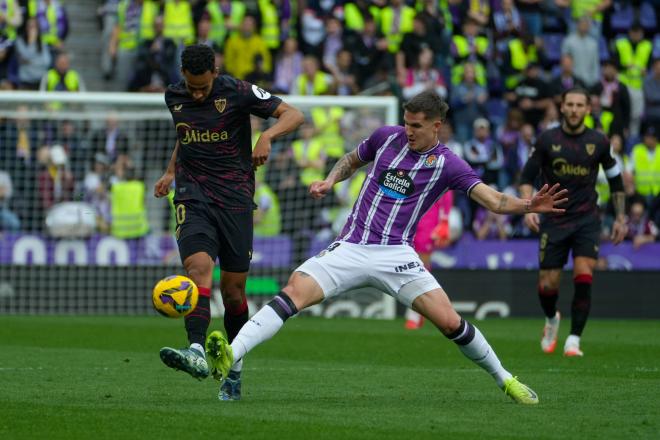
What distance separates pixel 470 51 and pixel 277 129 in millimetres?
15415

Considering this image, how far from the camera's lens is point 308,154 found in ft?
66.1

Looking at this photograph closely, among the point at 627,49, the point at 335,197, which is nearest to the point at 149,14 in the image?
the point at 335,197

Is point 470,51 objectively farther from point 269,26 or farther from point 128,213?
point 128,213

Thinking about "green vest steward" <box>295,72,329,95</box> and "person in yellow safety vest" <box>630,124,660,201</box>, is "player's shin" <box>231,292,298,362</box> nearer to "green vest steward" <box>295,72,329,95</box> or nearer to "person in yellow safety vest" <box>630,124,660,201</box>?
"green vest steward" <box>295,72,329,95</box>

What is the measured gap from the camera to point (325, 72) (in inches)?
921

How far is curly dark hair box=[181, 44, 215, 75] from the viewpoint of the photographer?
9.20 metres

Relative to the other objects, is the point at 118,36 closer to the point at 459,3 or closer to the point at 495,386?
the point at 459,3

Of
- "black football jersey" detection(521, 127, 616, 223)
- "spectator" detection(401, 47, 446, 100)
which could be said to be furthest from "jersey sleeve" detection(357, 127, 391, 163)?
"spectator" detection(401, 47, 446, 100)

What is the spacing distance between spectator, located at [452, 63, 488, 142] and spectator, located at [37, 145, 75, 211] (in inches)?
272

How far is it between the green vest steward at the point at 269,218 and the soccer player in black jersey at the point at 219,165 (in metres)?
10.3

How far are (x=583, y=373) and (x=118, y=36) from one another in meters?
14.3

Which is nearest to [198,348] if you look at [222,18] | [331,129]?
[331,129]

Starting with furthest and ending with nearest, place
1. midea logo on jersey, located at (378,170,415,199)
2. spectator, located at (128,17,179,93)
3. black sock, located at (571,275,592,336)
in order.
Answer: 1. spectator, located at (128,17,179,93)
2. black sock, located at (571,275,592,336)
3. midea logo on jersey, located at (378,170,415,199)

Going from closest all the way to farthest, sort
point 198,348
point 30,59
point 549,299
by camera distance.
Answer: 1. point 198,348
2. point 549,299
3. point 30,59
